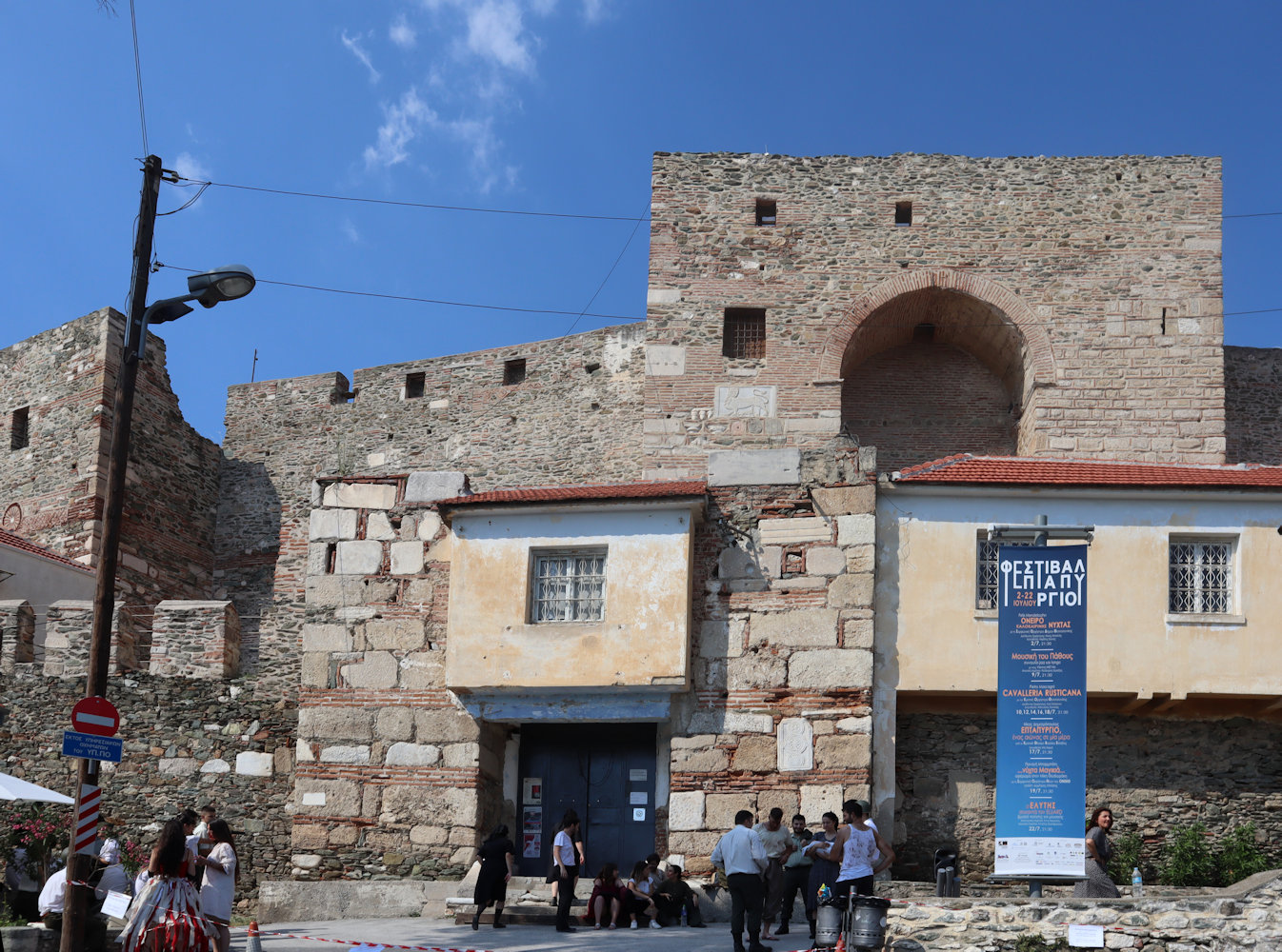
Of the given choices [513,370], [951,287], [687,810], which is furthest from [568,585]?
[513,370]

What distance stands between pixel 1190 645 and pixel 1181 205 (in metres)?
11.1

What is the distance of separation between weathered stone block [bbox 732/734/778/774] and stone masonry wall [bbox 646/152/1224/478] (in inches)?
338

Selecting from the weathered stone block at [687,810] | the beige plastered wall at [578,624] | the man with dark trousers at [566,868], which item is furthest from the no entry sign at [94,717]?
the weathered stone block at [687,810]

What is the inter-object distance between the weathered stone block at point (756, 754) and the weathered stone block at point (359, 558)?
15.3 feet

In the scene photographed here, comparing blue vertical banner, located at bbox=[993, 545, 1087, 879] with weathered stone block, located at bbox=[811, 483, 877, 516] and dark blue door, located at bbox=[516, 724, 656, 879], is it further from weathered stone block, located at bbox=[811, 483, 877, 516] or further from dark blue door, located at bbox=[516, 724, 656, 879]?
dark blue door, located at bbox=[516, 724, 656, 879]

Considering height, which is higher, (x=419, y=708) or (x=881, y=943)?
(x=419, y=708)

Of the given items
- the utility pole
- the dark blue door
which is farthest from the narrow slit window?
the utility pole

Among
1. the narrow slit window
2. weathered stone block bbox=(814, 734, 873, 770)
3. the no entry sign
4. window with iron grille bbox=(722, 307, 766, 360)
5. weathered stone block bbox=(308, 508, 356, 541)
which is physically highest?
window with iron grille bbox=(722, 307, 766, 360)

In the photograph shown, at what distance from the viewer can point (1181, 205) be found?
24594 mm

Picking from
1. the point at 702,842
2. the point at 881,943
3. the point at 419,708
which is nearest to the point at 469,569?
the point at 419,708

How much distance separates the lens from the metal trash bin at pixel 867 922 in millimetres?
11578

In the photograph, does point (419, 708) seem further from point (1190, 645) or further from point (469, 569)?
point (1190, 645)

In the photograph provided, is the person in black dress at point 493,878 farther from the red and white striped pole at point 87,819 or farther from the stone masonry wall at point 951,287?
the stone masonry wall at point 951,287

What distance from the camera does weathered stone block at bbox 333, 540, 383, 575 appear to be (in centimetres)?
1736
